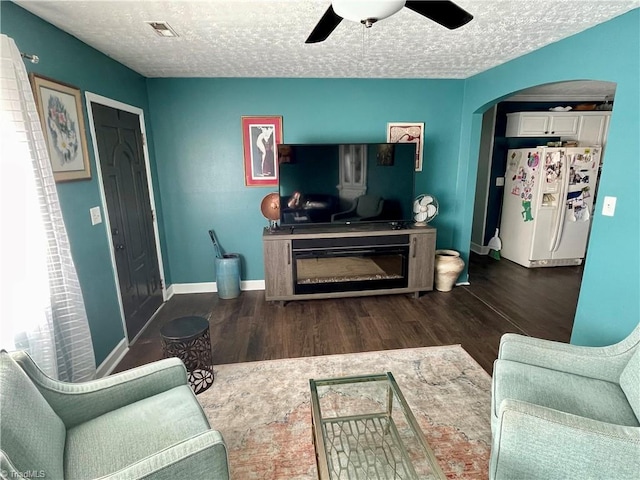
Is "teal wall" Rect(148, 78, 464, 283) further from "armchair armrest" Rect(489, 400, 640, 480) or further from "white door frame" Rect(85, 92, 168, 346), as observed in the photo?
"armchair armrest" Rect(489, 400, 640, 480)

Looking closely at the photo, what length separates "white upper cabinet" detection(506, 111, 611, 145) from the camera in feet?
15.5

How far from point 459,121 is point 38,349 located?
418 centimetres

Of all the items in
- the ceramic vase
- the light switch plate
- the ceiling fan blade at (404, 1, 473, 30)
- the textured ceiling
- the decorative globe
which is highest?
the textured ceiling

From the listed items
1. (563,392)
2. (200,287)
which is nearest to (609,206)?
(563,392)

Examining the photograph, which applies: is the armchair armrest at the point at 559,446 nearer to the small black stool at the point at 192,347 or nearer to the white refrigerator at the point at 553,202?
the small black stool at the point at 192,347

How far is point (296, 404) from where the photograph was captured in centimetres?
213

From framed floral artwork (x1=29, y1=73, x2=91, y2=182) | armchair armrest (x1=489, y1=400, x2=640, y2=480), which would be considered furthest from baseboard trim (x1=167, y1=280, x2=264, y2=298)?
armchair armrest (x1=489, y1=400, x2=640, y2=480)

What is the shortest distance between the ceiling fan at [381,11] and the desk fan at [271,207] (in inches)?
89.2

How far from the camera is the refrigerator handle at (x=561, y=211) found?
4.46m

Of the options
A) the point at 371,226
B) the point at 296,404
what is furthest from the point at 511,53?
the point at 296,404

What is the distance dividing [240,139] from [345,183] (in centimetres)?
125

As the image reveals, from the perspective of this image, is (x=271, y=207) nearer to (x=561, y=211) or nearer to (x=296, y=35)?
(x=296, y=35)

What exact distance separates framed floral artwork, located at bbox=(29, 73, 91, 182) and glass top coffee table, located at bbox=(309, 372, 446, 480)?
2022 mm

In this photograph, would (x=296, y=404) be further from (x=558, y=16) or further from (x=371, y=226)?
(x=558, y=16)
